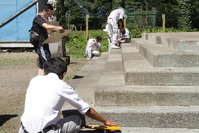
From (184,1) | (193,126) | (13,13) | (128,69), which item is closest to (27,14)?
(13,13)

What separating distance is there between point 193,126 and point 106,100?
3.46 ft

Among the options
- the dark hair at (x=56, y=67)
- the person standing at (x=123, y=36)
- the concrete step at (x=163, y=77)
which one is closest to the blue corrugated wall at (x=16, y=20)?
the person standing at (x=123, y=36)

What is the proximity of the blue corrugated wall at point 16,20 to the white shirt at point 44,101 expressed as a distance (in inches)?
549

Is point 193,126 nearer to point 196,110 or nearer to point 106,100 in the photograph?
point 196,110

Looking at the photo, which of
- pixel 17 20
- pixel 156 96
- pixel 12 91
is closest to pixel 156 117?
pixel 156 96

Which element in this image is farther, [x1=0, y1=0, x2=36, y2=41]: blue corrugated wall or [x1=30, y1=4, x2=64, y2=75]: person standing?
[x1=0, y1=0, x2=36, y2=41]: blue corrugated wall

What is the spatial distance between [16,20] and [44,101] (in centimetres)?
1443

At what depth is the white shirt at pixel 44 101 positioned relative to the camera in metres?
2.98

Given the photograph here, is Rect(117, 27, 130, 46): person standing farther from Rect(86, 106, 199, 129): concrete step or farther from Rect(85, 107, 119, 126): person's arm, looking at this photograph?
Rect(85, 107, 119, 126): person's arm

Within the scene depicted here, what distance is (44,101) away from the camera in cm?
299

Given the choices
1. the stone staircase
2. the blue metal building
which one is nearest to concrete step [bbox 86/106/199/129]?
the stone staircase

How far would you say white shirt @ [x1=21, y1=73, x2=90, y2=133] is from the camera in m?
2.98

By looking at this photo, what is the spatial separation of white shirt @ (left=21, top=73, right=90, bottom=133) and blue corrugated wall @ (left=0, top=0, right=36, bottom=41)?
45.7 feet

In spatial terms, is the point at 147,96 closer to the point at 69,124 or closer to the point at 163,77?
the point at 163,77
